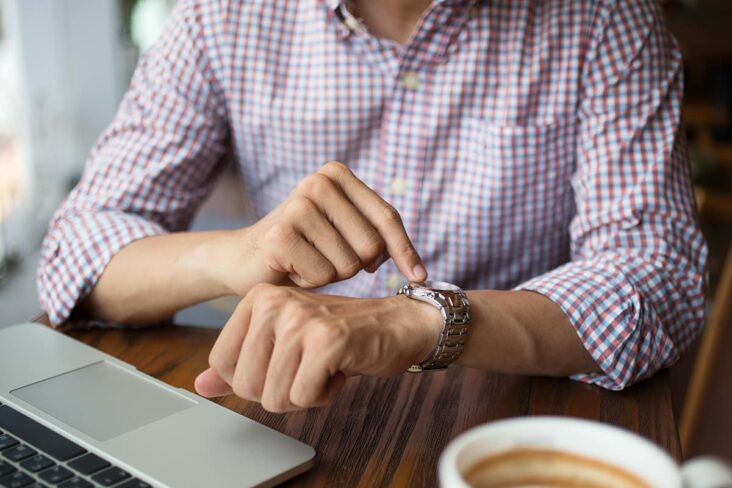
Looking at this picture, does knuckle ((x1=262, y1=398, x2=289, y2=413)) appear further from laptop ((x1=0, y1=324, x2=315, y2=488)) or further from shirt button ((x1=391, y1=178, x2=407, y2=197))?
shirt button ((x1=391, y1=178, x2=407, y2=197))

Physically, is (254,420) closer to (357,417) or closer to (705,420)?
(357,417)

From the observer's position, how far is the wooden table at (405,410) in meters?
0.62

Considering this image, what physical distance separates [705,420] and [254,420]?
89 centimetres

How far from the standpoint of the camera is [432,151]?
3.74ft

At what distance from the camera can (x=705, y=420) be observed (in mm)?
1280

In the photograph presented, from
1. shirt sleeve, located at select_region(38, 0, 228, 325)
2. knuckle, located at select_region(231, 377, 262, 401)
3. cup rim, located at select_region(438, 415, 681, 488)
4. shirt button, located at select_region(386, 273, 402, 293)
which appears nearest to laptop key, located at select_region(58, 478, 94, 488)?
knuckle, located at select_region(231, 377, 262, 401)

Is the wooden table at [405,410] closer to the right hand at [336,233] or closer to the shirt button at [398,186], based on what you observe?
the right hand at [336,233]

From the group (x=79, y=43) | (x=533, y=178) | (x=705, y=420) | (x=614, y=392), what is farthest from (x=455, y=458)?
(x=79, y=43)

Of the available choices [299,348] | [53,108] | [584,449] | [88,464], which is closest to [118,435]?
[88,464]

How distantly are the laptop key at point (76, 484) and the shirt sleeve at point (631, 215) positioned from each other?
0.49 metres

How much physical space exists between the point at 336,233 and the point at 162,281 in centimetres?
28

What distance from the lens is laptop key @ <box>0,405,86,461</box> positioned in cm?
59

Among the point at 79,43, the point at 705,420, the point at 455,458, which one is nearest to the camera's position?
the point at 455,458

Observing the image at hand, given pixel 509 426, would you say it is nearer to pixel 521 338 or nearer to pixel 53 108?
pixel 521 338
